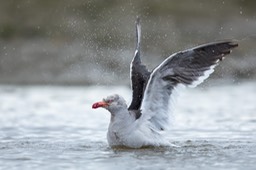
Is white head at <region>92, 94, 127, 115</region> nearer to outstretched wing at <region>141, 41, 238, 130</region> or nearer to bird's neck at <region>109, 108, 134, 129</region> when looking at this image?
bird's neck at <region>109, 108, 134, 129</region>

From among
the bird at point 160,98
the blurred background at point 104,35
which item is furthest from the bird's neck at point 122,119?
the blurred background at point 104,35

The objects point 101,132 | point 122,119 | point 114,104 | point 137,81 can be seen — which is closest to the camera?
point 122,119

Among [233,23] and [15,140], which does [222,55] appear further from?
[233,23]

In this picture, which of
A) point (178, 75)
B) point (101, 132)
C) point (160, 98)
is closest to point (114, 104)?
point (160, 98)

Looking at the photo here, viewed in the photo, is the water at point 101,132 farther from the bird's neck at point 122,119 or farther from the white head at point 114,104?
the white head at point 114,104

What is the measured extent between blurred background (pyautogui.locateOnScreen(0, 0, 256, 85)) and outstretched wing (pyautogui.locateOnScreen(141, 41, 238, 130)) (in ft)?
30.7

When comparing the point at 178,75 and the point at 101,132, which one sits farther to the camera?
the point at 101,132

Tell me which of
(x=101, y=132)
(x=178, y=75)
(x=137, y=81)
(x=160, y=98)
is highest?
(x=137, y=81)

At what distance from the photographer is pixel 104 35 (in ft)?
73.6

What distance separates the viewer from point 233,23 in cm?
2377

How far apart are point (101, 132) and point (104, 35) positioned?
8.85m

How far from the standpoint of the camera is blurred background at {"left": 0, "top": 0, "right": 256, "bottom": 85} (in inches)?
851

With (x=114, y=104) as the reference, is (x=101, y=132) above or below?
above

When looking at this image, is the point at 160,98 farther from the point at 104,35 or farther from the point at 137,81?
the point at 104,35
